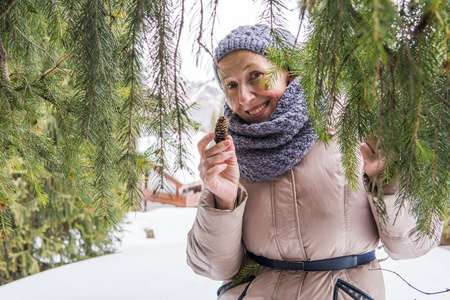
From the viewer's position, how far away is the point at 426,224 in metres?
0.42

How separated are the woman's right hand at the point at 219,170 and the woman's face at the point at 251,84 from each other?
141 millimetres

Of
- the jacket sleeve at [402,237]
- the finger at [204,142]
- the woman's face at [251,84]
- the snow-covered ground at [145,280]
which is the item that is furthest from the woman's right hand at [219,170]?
the snow-covered ground at [145,280]

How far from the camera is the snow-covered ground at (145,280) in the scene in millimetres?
1665

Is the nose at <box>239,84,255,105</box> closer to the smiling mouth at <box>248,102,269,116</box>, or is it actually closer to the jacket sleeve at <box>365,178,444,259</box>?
the smiling mouth at <box>248,102,269,116</box>

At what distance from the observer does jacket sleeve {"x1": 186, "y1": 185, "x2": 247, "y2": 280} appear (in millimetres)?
940

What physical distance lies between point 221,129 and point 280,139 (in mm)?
208

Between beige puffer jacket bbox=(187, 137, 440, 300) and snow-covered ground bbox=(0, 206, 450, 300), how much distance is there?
757mm

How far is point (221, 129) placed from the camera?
2.61ft

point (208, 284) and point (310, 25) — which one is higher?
point (310, 25)

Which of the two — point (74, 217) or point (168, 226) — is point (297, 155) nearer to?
point (74, 217)

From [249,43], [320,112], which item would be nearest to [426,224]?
[320,112]

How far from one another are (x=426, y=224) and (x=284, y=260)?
0.60 m

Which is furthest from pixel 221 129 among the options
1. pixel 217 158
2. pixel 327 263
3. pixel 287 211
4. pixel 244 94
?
pixel 327 263

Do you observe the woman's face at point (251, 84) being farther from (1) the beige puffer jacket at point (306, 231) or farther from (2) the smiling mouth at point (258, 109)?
(1) the beige puffer jacket at point (306, 231)
